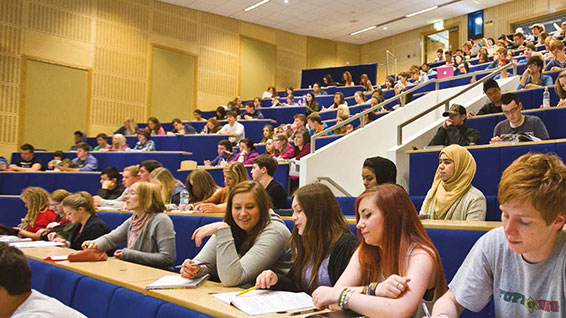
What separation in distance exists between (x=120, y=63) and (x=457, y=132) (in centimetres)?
834

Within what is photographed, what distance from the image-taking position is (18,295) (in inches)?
54.3

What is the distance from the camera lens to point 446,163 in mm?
2648

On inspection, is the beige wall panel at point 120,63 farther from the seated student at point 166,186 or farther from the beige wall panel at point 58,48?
the seated student at point 166,186

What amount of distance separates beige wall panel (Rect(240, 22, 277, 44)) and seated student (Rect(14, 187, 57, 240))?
29.5ft

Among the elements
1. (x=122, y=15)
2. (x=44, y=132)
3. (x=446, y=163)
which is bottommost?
(x=446, y=163)

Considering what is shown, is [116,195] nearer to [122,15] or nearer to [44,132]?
[44,132]

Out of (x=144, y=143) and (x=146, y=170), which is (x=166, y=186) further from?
(x=144, y=143)

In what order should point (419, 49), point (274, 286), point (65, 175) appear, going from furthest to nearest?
point (419, 49) < point (65, 175) < point (274, 286)

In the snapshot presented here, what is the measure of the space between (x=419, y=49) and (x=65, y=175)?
10.6 m

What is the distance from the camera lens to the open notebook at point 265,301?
1.34m

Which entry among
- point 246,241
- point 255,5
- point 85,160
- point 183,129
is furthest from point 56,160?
point 246,241

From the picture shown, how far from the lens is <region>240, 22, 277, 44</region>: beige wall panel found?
41.0 ft

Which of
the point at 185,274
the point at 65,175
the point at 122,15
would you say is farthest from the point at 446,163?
the point at 122,15

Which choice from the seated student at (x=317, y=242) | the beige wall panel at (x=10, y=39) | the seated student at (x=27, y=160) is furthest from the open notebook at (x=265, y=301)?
the beige wall panel at (x=10, y=39)
